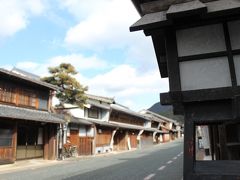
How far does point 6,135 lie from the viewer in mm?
18594

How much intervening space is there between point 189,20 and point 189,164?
301 centimetres

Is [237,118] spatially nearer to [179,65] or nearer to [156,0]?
[179,65]

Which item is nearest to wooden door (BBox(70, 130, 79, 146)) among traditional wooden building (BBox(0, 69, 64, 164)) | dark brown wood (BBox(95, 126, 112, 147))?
dark brown wood (BBox(95, 126, 112, 147))

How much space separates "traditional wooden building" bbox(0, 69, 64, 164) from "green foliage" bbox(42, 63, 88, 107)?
1631 mm

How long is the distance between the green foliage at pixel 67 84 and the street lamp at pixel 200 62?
20260mm

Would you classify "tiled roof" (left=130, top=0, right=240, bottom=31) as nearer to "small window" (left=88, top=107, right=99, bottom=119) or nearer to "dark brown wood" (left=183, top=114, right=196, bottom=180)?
"dark brown wood" (left=183, top=114, right=196, bottom=180)

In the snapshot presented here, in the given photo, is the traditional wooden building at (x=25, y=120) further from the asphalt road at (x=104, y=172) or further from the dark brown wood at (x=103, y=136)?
the dark brown wood at (x=103, y=136)

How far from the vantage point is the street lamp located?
5.52m

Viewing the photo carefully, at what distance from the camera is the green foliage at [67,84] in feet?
84.9

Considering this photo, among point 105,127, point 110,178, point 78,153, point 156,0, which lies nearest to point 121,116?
point 105,127

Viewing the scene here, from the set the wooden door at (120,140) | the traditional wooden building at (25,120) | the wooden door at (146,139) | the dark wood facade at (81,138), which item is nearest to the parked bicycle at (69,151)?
the dark wood facade at (81,138)

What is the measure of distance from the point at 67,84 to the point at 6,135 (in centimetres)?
880

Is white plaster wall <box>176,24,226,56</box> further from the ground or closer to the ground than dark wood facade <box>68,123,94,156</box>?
further from the ground

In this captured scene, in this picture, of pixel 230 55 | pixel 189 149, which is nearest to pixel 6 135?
pixel 189 149
